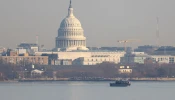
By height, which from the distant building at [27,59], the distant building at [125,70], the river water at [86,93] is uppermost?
the distant building at [27,59]

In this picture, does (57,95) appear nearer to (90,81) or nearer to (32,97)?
(32,97)

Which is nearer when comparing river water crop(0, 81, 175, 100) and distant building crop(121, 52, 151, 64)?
river water crop(0, 81, 175, 100)

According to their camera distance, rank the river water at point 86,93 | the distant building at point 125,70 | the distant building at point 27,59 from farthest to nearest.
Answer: the distant building at point 27,59 < the distant building at point 125,70 < the river water at point 86,93

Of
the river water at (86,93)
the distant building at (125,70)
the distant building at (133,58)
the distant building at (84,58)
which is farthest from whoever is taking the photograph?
the distant building at (133,58)

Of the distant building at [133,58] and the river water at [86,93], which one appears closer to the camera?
the river water at [86,93]

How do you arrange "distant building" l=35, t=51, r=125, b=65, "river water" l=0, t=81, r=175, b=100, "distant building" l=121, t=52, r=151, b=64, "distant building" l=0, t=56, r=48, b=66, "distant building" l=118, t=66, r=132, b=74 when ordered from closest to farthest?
"river water" l=0, t=81, r=175, b=100 < "distant building" l=118, t=66, r=132, b=74 < "distant building" l=0, t=56, r=48, b=66 < "distant building" l=35, t=51, r=125, b=65 < "distant building" l=121, t=52, r=151, b=64

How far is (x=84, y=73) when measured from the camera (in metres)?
170

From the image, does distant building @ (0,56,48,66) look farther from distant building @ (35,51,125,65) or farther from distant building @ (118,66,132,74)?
distant building @ (118,66,132,74)

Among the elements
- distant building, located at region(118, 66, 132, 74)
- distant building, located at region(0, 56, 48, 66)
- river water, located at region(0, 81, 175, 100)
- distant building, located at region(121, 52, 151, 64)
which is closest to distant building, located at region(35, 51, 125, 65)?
distant building, located at region(121, 52, 151, 64)

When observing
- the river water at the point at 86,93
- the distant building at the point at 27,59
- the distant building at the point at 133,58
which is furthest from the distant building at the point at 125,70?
the river water at the point at 86,93

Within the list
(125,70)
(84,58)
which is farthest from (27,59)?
(125,70)

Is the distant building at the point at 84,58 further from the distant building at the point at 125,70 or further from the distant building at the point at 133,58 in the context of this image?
the distant building at the point at 125,70

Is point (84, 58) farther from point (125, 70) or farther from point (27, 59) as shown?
point (125, 70)

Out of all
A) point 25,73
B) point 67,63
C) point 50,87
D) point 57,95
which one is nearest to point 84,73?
point 25,73
